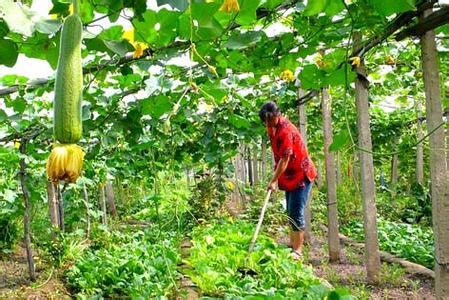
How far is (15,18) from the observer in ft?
2.54

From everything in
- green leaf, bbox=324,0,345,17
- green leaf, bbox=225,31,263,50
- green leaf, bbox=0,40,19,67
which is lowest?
green leaf, bbox=0,40,19,67

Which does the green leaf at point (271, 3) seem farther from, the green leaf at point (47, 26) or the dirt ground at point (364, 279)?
the dirt ground at point (364, 279)

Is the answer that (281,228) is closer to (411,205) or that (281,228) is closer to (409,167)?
(411,205)

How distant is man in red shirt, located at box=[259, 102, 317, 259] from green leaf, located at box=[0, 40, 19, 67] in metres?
3.29

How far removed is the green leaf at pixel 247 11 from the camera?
1.53 m

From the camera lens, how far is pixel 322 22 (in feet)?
7.23

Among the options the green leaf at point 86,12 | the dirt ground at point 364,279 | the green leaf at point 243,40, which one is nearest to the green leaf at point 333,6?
the green leaf at point 243,40

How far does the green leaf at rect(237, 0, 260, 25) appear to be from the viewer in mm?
1532

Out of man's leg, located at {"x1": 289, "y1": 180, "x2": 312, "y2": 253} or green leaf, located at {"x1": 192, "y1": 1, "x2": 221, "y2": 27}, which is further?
man's leg, located at {"x1": 289, "y1": 180, "x2": 312, "y2": 253}

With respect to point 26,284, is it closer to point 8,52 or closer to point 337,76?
point 337,76

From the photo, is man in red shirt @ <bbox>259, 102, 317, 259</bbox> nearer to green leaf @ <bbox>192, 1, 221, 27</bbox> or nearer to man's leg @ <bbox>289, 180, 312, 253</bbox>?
man's leg @ <bbox>289, 180, 312, 253</bbox>

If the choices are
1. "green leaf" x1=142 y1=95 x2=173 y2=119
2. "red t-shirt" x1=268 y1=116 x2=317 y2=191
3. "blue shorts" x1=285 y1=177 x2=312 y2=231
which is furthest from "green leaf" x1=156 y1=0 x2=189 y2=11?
"blue shorts" x1=285 y1=177 x2=312 y2=231

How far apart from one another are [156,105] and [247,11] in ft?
3.66

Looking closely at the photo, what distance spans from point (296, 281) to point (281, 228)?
13.3 ft
